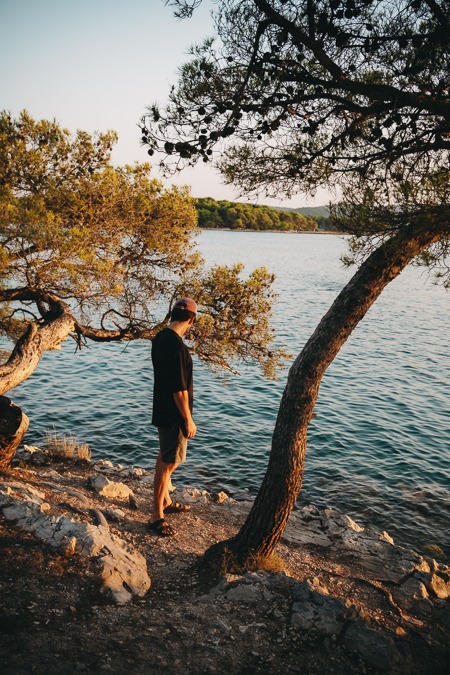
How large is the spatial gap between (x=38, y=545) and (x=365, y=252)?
4.94m

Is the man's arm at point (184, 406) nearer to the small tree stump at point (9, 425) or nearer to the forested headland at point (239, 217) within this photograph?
the small tree stump at point (9, 425)

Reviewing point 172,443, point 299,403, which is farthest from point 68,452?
point 299,403

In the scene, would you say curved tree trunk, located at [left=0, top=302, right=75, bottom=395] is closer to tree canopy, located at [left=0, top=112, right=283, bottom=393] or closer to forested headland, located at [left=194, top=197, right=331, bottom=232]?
tree canopy, located at [left=0, top=112, right=283, bottom=393]

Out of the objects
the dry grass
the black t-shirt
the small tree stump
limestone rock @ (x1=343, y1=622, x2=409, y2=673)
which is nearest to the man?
the black t-shirt

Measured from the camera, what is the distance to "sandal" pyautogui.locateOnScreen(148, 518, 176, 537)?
19.7ft

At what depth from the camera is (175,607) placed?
446 centimetres

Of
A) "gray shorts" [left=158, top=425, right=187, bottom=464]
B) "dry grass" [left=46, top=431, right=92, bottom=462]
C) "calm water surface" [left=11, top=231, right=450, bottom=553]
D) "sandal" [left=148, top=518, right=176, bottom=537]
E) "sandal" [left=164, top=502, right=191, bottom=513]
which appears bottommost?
"calm water surface" [left=11, top=231, right=450, bottom=553]

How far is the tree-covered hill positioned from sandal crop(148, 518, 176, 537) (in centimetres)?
8981

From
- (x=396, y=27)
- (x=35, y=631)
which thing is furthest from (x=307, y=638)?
(x=396, y=27)

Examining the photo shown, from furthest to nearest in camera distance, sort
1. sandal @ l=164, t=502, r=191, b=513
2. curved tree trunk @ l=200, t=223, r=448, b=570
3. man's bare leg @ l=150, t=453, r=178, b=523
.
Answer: sandal @ l=164, t=502, r=191, b=513 → man's bare leg @ l=150, t=453, r=178, b=523 → curved tree trunk @ l=200, t=223, r=448, b=570

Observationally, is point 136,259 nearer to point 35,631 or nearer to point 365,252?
point 365,252

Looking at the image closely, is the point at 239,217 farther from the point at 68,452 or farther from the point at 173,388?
the point at 173,388

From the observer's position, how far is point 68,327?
8.76m

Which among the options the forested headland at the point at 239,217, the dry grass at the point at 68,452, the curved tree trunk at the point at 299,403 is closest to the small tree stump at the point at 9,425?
the dry grass at the point at 68,452
